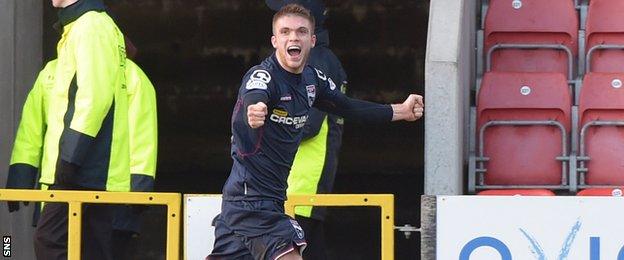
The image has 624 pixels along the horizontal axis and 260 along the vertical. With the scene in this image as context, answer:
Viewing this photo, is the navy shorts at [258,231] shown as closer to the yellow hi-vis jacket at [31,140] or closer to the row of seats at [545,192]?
the yellow hi-vis jacket at [31,140]

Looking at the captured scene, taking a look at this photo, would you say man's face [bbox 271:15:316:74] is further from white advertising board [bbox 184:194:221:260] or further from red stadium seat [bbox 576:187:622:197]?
red stadium seat [bbox 576:187:622:197]

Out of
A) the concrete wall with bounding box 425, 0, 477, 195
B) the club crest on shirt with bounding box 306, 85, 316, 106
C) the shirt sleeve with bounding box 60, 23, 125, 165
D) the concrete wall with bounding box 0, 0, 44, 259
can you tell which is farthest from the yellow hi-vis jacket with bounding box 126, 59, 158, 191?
the club crest on shirt with bounding box 306, 85, 316, 106

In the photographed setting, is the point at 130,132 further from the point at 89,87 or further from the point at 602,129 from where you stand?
the point at 602,129

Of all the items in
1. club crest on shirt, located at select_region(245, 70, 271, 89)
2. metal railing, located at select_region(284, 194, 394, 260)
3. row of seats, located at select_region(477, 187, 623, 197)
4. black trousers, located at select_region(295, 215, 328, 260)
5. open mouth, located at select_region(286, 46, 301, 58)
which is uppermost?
open mouth, located at select_region(286, 46, 301, 58)

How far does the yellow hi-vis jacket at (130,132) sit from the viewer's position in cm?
830

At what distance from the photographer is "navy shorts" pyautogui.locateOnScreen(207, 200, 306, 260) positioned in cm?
654

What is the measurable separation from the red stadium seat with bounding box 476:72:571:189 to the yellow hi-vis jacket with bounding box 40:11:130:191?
8.67ft

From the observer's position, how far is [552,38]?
1014 centimetres

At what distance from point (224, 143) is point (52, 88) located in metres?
6.11

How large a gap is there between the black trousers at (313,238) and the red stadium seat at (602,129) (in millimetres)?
1969

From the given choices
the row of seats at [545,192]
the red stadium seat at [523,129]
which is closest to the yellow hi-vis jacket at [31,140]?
the row of seats at [545,192]

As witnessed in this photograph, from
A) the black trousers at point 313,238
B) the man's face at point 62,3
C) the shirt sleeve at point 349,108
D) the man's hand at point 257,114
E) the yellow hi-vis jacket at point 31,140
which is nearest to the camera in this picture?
the man's hand at point 257,114

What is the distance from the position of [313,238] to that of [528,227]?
144 centimetres

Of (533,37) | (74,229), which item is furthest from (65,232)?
(533,37)
